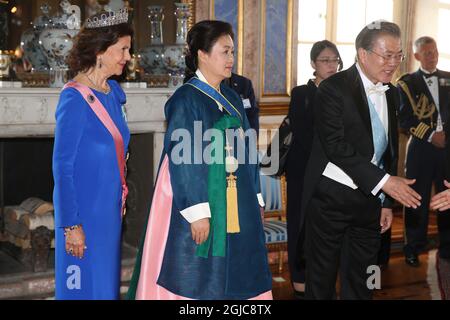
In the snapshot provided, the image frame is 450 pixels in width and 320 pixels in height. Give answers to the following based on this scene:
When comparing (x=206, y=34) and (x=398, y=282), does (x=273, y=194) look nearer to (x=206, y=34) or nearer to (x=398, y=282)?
(x=398, y=282)

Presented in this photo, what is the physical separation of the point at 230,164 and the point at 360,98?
0.74 meters

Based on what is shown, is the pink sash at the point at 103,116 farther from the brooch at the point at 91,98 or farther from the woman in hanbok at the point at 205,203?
the woman in hanbok at the point at 205,203

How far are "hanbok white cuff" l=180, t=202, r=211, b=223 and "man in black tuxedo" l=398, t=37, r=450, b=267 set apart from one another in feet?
9.95

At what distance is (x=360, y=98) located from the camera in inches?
122

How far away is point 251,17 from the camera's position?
17.3ft

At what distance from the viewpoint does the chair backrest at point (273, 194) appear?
4.98 meters

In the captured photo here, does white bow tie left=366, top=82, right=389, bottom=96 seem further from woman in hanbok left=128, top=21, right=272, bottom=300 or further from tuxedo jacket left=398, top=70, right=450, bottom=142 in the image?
tuxedo jacket left=398, top=70, right=450, bottom=142

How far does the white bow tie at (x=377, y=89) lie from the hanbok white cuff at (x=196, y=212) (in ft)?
3.22

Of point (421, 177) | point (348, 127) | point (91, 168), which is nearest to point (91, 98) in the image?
point (91, 168)

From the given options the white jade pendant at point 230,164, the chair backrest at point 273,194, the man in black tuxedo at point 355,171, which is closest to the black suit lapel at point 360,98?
the man in black tuxedo at point 355,171

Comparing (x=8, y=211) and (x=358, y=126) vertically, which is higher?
(x=358, y=126)
